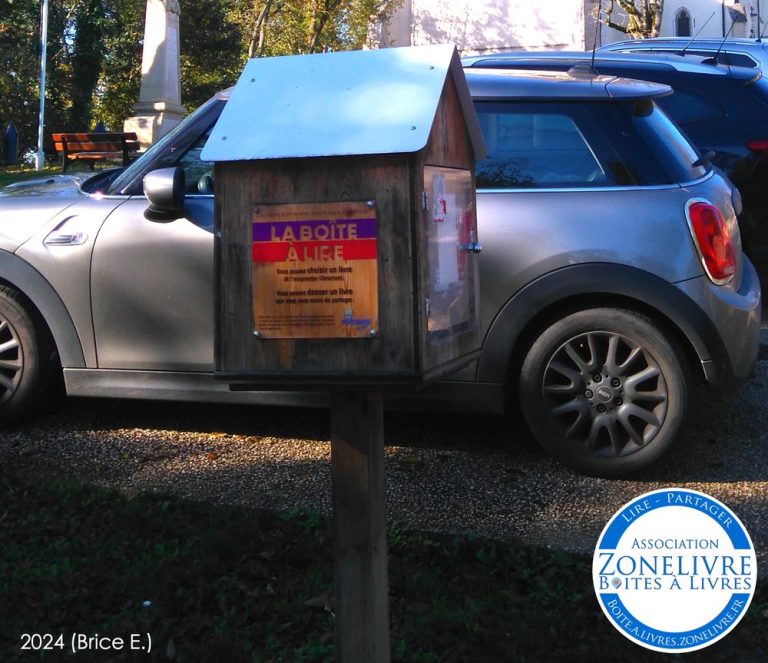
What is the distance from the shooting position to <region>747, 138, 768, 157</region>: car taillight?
7281 millimetres

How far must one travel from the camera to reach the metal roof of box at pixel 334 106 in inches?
89.3

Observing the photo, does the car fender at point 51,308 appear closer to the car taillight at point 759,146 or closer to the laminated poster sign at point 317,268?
the laminated poster sign at point 317,268

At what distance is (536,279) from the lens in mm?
4453

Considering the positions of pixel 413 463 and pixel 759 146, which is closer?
pixel 413 463

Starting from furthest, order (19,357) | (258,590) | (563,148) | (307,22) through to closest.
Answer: (307,22)
(19,357)
(563,148)
(258,590)

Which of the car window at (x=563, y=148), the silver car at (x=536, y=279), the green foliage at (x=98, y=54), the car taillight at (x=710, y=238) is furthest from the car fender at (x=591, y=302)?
the green foliage at (x=98, y=54)

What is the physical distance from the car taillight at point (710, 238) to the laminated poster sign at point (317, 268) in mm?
2479

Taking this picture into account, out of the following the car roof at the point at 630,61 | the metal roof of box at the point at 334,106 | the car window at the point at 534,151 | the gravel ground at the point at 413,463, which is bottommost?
the gravel ground at the point at 413,463

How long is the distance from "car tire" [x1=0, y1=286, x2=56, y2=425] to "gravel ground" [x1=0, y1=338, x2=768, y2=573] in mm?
177

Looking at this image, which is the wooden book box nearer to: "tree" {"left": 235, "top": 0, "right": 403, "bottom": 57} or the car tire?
the car tire

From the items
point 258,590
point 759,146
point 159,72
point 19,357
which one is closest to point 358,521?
point 258,590

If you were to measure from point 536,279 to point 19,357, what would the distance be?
251 centimetres

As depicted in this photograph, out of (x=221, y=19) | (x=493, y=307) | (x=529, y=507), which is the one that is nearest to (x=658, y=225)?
(x=493, y=307)

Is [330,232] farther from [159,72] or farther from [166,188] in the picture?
[159,72]
